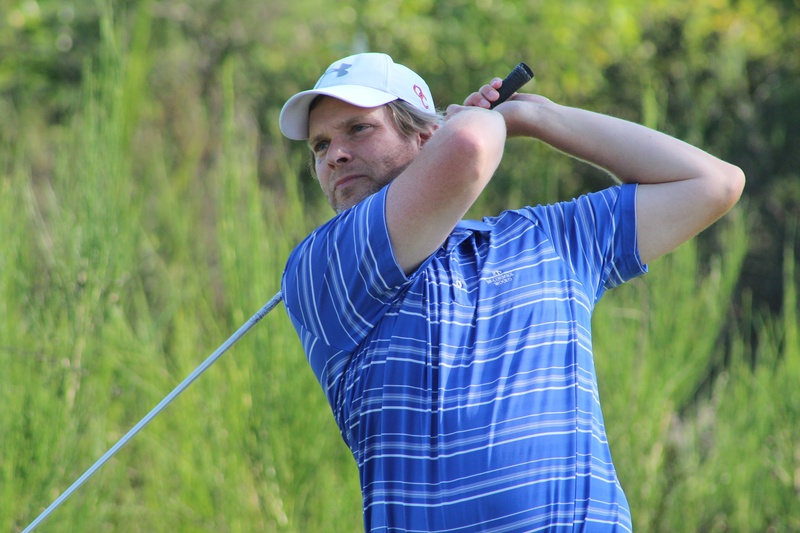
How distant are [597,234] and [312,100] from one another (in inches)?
29.2

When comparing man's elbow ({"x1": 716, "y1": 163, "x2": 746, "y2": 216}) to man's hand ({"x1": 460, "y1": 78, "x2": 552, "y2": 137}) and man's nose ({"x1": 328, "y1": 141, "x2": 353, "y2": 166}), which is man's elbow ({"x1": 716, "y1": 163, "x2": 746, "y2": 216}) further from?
man's nose ({"x1": 328, "y1": 141, "x2": 353, "y2": 166})

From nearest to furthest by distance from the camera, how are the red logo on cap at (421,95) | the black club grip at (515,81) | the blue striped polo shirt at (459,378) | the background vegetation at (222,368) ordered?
the blue striped polo shirt at (459,378)
the black club grip at (515,81)
the red logo on cap at (421,95)
the background vegetation at (222,368)

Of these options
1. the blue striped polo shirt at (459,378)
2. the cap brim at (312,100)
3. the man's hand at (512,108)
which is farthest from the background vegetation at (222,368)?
the blue striped polo shirt at (459,378)

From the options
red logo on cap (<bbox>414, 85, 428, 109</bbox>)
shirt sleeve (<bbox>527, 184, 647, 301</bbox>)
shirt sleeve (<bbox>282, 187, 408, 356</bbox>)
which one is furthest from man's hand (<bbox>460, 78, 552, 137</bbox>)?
shirt sleeve (<bbox>282, 187, 408, 356</bbox>)

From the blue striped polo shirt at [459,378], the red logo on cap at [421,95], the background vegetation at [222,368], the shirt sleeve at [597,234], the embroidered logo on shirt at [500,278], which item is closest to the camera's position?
the blue striped polo shirt at [459,378]

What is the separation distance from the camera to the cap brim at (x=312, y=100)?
223 cm

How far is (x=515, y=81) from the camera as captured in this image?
234cm

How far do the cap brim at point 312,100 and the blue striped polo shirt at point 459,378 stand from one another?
0.33 meters

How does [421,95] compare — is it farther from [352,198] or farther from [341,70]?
[352,198]

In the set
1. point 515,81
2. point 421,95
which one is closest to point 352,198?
point 421,95

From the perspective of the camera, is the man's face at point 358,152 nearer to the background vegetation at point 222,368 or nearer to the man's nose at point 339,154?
the man's nose at point 339,154

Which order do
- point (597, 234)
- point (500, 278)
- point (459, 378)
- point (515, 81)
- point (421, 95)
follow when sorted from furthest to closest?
point (421, 95), point (515, 81), point (597, 234), point (500, 278), point (459, 378)

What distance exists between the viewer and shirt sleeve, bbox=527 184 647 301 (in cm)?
219

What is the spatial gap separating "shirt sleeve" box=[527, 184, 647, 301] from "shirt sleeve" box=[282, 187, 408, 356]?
433 millimetres
